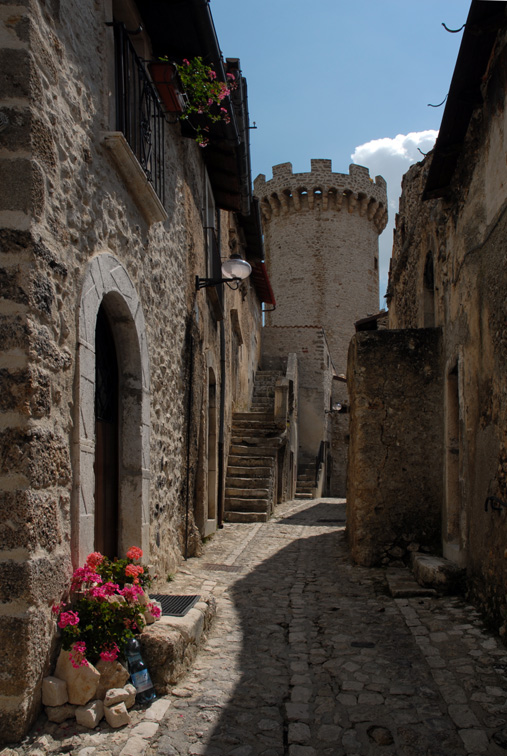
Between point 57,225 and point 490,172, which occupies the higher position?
point 490,172

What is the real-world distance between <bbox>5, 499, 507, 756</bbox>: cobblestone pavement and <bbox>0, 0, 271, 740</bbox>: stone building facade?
669 millimetres

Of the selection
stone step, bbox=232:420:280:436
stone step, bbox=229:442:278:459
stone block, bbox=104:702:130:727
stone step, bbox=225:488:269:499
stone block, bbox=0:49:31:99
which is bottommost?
stone block, bbox=104:702:130:727

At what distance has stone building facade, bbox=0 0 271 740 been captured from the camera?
2.88 m

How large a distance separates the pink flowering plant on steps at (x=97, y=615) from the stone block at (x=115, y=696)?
0.16 meters

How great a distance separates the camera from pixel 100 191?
4016 mm

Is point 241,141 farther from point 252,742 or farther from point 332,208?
point 332,208

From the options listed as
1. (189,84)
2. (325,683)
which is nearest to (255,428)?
(189,84)

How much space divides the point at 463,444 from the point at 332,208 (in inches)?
893

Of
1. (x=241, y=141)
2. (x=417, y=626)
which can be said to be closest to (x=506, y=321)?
(x=417, y=626)

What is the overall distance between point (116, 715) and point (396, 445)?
4707mm

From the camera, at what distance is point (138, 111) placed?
16.5 feet

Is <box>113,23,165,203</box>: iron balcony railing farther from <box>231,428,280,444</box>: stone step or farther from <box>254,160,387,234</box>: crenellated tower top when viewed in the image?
<box>254,160,387,234</box>: crenellated tower top

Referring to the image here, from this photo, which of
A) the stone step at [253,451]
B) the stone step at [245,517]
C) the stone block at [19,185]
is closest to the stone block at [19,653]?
the stone block at [19,185]

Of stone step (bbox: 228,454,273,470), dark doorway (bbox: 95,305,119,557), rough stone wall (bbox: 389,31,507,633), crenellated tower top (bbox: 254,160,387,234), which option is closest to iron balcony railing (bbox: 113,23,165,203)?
dark doorway (bbox: 95,305,119,557)
